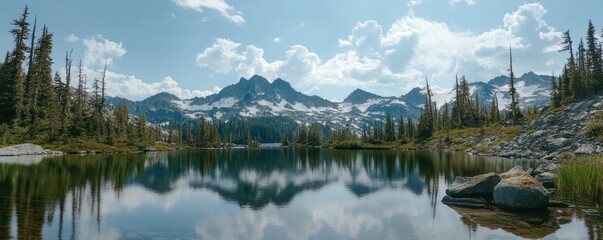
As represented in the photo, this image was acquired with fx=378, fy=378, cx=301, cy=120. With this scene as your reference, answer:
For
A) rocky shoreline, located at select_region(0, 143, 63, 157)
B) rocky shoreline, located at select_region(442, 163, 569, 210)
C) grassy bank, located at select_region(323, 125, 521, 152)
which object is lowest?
rocky shoreline, located at select_region(442, 163, 569, 210)

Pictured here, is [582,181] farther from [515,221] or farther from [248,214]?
[248,214]

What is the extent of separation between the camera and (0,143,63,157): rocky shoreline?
68938mm

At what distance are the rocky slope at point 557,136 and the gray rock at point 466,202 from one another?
37.5 m

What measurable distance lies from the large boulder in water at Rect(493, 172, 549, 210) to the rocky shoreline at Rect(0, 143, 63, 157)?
7817 cm

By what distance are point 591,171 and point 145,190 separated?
3432 centimetres

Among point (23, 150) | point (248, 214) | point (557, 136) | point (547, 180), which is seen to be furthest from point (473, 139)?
point (23, 150)

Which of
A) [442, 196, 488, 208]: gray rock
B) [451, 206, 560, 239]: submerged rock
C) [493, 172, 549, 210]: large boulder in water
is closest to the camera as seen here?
[451, 206, 560, 239]: submerged rock

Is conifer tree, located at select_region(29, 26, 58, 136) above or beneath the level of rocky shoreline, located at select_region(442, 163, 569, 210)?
above

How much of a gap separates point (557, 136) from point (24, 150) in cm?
9924

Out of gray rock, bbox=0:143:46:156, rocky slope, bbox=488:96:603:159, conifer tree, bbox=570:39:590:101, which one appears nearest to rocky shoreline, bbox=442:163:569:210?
rocky slope, bbox=488:96:603:159

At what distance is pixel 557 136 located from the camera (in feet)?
221

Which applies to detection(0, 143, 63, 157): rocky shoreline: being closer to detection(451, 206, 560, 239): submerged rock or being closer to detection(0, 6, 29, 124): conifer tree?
detection(0, 6, 29, 124): conifer tree

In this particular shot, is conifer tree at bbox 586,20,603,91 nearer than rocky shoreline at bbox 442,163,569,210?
No

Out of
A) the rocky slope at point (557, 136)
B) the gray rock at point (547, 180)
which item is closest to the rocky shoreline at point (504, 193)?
the gray rock at point (547, 180)
